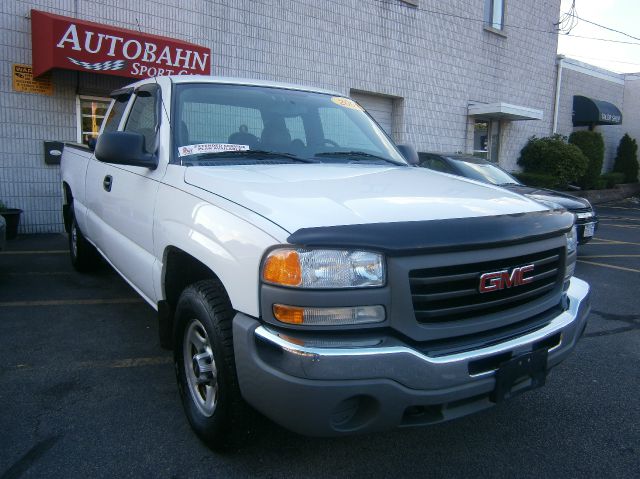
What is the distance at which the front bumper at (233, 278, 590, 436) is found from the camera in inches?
74.7

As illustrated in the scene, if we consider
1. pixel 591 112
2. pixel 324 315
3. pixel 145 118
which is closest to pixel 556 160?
pixel 591 112

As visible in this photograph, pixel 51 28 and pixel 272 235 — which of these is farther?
pixel 51 28

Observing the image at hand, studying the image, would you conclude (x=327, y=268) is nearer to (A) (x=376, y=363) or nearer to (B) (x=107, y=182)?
(A) (x=376, y=363)

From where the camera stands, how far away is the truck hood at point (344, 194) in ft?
7.00

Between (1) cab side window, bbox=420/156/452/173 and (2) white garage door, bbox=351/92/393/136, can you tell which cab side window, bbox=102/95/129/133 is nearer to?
(1) cab side window, bbox=420/156/452/173

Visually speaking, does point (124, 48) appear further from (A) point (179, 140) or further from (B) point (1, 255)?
(A) point (179, 140)

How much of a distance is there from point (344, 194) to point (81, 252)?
424 cm

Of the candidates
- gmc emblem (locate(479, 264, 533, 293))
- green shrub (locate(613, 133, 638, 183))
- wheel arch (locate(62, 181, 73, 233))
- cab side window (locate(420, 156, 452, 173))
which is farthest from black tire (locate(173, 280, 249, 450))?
green shrub (locate(613, 133, 638, 183))

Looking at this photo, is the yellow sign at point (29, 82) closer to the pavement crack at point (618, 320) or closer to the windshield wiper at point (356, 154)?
the windshield wiper at point (356, 154)

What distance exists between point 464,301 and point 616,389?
1980 millimetres

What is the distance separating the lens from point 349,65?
37.4 ft

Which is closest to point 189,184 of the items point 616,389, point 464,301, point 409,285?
point 409,285

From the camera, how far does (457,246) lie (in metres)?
2.08

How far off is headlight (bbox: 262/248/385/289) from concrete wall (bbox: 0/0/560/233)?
755cm
